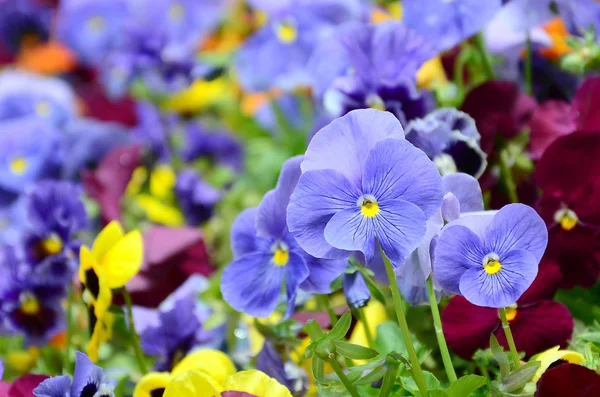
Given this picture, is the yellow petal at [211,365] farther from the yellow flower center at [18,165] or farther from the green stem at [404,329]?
the yellow flower center at [18,165]

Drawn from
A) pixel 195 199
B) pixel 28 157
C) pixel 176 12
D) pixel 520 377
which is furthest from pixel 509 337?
pixel 176 12

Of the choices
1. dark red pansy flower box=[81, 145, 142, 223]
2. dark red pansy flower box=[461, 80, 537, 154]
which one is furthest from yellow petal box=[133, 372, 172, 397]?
Result: dark red pansy flower box=[81, 145, 142, 223]

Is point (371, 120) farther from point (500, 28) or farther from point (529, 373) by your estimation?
point (500, 28)

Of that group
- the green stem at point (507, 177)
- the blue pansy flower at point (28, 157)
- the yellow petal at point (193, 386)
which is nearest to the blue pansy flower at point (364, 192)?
the yellow petal at point (193, 386)

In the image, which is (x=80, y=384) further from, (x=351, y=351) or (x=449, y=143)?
(x=449, y=143)

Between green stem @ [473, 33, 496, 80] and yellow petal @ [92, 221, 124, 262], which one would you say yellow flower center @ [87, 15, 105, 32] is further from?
yellow petal @ [92, 221, 124, 262]

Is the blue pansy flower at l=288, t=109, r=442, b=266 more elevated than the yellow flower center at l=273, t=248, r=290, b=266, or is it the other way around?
the blue pansy flower at l=288, t=109, r=442, b=266

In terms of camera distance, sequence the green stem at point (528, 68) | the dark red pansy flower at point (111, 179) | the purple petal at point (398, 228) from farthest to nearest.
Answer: the dark red pansy flower at point (111, 179) → the green stem at point (528, 68) → the purple petal at point (398, 228)

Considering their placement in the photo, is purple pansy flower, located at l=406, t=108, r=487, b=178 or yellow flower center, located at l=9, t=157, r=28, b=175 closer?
purple pansy flower, located at l=406, t=108, r=487, b=178
